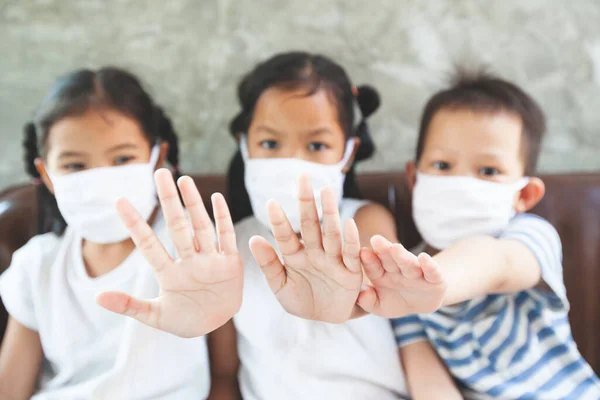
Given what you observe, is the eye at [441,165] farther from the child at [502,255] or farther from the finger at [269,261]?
the finger at [269,261]

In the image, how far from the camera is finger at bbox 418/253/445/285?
1.97ft

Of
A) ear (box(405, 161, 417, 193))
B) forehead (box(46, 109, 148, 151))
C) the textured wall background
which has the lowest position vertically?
ear (box(405, 161, 417, 193))

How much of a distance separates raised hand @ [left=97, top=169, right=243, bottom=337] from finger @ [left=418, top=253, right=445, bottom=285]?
10.3 inches

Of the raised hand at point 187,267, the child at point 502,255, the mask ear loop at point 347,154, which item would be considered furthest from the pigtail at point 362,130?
the raised hand at point 187,267

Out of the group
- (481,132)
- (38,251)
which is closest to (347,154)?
(481,132)

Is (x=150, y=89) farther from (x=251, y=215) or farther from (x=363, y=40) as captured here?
(x=363, y=40)

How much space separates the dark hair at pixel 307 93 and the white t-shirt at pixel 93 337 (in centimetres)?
24

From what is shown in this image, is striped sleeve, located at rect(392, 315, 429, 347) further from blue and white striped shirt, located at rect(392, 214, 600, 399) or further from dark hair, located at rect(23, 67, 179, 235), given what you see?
dark hair, located at rect(23, 67, 179, 235)

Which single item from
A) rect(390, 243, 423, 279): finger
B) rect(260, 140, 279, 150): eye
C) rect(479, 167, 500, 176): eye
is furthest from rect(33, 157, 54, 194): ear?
rect(479, 167, 500, 176): eye

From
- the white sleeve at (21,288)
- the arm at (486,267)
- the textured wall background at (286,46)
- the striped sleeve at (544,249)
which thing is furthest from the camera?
the textured wall background at (286,46)

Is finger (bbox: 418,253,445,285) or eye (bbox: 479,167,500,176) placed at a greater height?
eye (bbox: 479,167,500,176)

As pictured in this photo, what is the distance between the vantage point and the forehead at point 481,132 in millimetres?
938

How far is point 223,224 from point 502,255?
20.3 inches

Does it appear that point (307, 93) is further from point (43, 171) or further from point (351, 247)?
point (43, 171)
